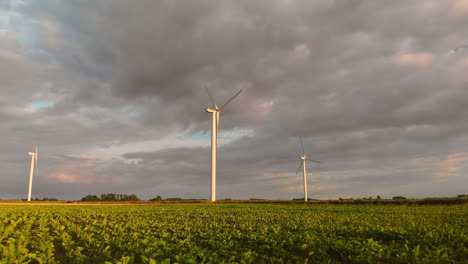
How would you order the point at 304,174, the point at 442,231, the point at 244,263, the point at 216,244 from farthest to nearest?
1. the point at 304,174
2. the point at 442,231
3. the point at 216,244
4. the point at 244,263

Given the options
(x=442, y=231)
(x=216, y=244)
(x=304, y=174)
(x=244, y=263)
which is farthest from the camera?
(x=304, y=174)

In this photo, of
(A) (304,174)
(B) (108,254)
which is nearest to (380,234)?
(B) (108,254)

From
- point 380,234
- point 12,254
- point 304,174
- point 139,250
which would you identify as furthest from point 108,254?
point 304,174

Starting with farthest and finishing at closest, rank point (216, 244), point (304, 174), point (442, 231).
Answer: point (304, 174)
point (442, 231)
point (216, 244)

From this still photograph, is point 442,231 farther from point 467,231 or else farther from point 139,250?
point 139,250

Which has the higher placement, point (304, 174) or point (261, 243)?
point (304, 174)

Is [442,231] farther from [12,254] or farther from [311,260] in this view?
[12,254]

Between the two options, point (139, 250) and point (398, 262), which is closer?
point (398, 262)

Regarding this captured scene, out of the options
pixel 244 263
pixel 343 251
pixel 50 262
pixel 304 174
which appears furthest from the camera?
pixel 304 174

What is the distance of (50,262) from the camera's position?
14.1 m

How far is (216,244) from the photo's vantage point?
17.0 meters

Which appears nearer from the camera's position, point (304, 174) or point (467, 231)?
point (467, 231)

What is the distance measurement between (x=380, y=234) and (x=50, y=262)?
18521 mm

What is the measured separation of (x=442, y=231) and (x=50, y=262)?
2129cm
